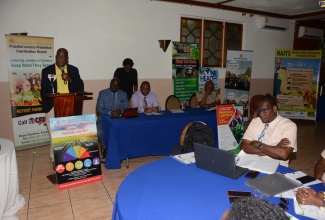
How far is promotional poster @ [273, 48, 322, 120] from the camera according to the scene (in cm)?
698

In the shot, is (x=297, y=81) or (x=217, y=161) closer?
(x=217, y=161)

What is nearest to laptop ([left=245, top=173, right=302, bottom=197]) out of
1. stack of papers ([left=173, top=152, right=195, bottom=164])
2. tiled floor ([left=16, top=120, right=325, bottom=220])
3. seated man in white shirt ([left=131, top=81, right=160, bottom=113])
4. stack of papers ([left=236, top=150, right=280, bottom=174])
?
stack of papers ([left=236, top=150, right=280, bottom=174])

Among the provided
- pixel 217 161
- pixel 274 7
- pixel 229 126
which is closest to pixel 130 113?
pixel 229 126

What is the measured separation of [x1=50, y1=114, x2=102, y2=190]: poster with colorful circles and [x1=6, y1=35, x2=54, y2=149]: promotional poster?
2.09 m

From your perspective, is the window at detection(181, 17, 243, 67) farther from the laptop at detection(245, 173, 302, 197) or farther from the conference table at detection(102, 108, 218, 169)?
the laptop at detection(245, 173, 302, 197)

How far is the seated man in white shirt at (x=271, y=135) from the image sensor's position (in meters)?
2.13

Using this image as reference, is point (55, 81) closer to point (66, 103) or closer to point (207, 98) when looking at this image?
point (66, 103)

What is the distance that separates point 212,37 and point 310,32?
386 cm

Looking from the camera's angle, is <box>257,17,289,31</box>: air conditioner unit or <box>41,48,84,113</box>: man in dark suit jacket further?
<box>257,17,289,31</box>: air conditioner unit

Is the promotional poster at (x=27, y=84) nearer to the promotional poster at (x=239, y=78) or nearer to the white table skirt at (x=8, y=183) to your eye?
the white table skirt at (x=8, y=183)

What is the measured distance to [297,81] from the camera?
7.12 meters

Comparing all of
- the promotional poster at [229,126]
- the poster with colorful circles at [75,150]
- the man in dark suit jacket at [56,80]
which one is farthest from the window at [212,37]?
the poster with colorful circles at [75,150]

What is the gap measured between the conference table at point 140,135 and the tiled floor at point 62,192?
11.4 inches

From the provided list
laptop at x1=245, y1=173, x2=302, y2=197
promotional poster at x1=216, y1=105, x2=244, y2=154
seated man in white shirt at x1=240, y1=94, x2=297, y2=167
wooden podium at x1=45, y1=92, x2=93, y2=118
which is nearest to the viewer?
laptop at x1=245, y1=173, x2=302, y2=197
